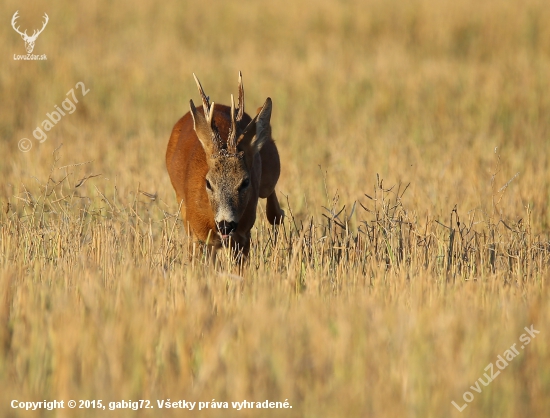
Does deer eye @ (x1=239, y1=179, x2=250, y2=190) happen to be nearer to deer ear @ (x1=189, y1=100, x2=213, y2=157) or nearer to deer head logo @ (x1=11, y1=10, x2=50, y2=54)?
deer ear @ (x1=189, y1=100, x2=213, y2=157)

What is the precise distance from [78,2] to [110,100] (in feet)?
A: 20.4

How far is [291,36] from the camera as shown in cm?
1997

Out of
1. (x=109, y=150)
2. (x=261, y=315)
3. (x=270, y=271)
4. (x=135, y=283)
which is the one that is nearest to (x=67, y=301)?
(x=135, y=283)

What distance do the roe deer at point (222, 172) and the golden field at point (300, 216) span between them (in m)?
0.30

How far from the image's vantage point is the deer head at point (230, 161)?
636 cm

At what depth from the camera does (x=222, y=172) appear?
21.4 ft

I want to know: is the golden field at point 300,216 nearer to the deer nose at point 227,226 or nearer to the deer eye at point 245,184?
the deer nose at point 227,226

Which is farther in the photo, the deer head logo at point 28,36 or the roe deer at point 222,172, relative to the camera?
the deer head logo at point 28,36

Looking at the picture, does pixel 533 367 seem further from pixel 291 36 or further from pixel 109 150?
pixel 291 36

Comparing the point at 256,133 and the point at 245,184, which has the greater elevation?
the point at 256,133

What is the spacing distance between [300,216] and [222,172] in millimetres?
2945

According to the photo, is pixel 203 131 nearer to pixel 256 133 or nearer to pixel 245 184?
pixel 256 133

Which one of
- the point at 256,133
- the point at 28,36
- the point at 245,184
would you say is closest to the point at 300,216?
the point at 256,133

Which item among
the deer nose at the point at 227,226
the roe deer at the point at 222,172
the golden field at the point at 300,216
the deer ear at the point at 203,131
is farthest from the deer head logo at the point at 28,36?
the deer nose at the point at 227,226
